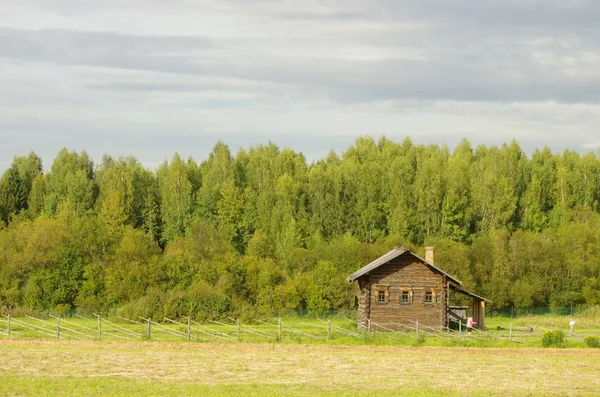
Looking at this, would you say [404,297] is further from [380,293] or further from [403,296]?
[380,293]

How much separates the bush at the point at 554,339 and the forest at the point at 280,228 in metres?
23.6

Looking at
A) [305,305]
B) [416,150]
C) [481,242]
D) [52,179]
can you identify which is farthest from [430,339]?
[416,150]

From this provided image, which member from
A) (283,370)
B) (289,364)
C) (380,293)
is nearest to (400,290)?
(380,293)

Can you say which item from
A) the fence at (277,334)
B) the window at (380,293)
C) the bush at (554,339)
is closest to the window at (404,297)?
the window at (380,293)

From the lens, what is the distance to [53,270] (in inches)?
3029

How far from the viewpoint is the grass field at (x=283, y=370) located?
1172 inches

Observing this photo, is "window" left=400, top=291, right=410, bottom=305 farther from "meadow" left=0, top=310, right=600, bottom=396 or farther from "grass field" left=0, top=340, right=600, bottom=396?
"grass field" left=0, top=340, right=600, bottom=396

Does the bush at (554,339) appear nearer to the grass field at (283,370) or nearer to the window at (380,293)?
the grass field at (283,370)

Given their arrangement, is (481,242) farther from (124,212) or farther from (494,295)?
(124,212)

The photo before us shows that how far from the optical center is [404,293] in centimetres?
5712

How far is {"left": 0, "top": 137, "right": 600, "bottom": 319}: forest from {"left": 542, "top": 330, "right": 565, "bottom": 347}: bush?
930 inches

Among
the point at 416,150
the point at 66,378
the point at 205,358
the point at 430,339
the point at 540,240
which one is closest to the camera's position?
the point at 66,378

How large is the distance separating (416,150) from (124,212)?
162 ft

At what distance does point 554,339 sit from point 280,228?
60194mm
